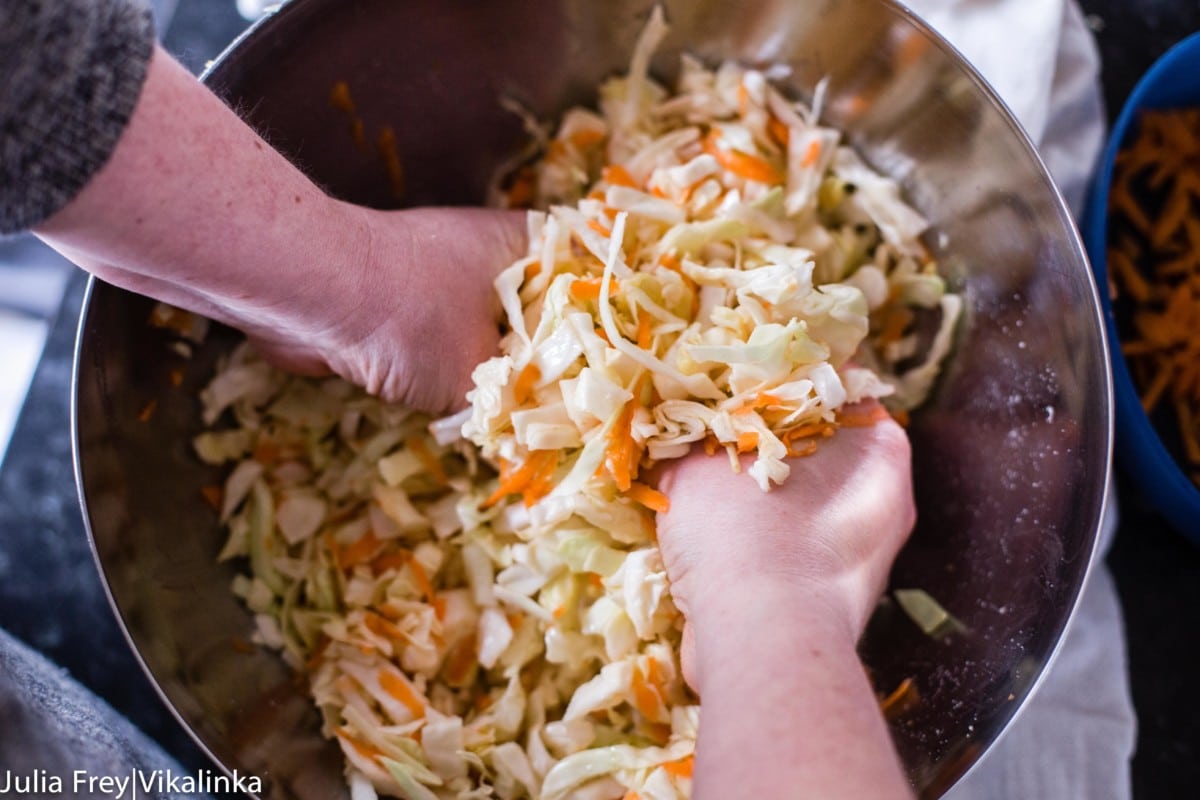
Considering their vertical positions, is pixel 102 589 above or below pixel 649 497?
below

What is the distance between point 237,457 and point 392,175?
35 centimetres

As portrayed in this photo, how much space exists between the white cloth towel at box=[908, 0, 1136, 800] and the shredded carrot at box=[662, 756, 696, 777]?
1.32 feet

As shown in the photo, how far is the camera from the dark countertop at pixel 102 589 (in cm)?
106

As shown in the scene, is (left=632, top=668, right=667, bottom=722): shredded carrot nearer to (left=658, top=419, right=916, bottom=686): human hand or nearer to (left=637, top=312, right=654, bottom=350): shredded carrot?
(left=658, top=419, right=916, bottom=686): human hand

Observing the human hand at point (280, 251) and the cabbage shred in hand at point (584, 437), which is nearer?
the human hand at point (280, 251)

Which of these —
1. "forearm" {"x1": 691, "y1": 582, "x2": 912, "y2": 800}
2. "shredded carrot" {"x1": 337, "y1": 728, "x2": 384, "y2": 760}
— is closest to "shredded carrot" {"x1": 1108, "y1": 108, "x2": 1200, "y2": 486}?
"forearm" {"x1": 691, "y1": 582, "x2": 912, "y2": 800}

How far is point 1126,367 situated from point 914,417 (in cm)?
31

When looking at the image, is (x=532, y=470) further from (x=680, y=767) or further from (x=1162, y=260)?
(x=1162, y=260)

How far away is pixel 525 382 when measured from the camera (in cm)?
85

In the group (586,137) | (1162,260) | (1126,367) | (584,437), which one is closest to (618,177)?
(586,137)

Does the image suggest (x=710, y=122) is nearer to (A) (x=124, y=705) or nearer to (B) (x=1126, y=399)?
(B) (x=1126, y=399)

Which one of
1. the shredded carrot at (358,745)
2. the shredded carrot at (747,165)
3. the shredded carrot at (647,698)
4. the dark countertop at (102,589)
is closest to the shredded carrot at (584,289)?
the shredded carrot at (747,165)

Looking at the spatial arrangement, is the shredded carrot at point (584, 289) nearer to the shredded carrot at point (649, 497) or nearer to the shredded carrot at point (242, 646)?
the shredded carrot at point (649, 497)

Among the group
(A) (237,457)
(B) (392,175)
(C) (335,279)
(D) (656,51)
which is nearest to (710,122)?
(D) (656,51)
